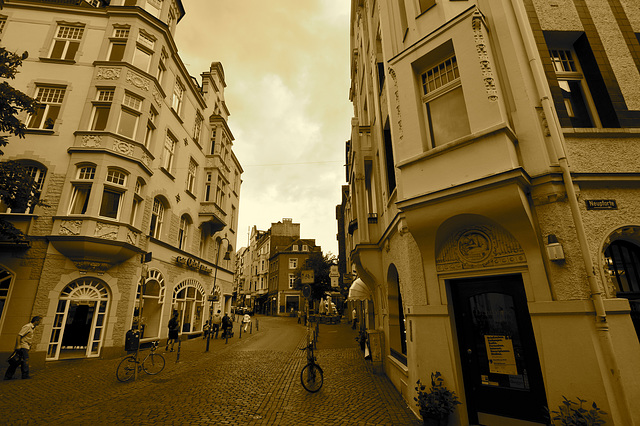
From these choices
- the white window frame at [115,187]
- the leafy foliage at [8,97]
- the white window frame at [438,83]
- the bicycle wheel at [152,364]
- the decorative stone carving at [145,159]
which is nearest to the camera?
the white window frame at [438,83]

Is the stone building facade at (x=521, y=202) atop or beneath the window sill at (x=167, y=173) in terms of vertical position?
beneath

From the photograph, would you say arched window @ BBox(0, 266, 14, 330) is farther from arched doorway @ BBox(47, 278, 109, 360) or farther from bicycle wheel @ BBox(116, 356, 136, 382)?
bicycle wheel @ BBox(116, 356, 136, 382)

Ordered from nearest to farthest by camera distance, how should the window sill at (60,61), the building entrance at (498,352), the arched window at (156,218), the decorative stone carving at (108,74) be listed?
the building entrance at (498,352) → the window sill at (60,61) → the decorative stone carving at (108,74) → the arched window at (156,218)

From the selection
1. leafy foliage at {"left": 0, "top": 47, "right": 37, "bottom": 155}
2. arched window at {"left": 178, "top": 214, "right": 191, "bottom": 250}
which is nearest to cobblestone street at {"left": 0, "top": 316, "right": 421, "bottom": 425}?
leafy foliage at {"left": 0, "top": 47, "right": 37, "bottom": 155}

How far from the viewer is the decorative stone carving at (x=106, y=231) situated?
42.8ft

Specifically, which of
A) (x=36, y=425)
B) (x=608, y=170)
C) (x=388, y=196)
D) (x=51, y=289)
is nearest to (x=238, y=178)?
(x=51, y=289)

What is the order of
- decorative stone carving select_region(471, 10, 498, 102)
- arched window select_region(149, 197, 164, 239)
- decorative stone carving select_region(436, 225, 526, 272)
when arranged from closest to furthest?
decorative stone carving select_region(436, 225, 526, 272) < decorative stone carving select_region(471, 10, 498, 102) < arched window select_region(149, 197, 164, 239)

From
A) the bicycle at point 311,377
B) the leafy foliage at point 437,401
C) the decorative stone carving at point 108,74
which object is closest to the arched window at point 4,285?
the decorative stone carving at point 108,74

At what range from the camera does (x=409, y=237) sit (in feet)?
22.7

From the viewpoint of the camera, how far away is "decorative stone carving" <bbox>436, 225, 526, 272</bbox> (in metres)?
5.36

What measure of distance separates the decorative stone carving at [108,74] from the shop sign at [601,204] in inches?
792

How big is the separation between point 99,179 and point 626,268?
18319mm

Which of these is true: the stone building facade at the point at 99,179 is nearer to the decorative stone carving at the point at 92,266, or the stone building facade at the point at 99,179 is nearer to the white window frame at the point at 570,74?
the decorative stone carving at the point at 92,266

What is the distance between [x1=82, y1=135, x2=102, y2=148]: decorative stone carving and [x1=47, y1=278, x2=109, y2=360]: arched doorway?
649 cm
